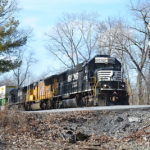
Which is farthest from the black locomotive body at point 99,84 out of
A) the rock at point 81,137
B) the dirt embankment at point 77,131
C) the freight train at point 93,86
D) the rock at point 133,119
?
the rock at point 81,137

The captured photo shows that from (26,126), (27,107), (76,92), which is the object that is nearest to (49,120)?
(26,126)

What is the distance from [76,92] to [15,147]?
14.1 metres

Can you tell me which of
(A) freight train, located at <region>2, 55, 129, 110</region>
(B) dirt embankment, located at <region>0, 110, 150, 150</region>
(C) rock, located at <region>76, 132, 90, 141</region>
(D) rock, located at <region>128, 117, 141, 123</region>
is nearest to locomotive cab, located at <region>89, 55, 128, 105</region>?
(A) freight train, located at <region>2, 55, 129, 110</region>

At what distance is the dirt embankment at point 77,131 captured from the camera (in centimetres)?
1082

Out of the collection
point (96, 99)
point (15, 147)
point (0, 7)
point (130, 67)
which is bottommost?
point (15, 147)

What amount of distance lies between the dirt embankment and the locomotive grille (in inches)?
266

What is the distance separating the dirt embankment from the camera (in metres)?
10.8

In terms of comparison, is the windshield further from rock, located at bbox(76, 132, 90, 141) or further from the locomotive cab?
rock, located at bbox(76, 132, 90, 141)

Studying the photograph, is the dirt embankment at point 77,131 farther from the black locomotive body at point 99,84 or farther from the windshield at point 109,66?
the windshield at point 109,66

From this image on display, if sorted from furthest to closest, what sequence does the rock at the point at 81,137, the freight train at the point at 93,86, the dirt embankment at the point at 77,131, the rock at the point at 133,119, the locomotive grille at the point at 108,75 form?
the locomotive grille at the point at 108,75
the freight train at the point at 93,86
the rock at the point at 133,119
the rock at the point at 81,137
the dirt embankment at the point at 77,131

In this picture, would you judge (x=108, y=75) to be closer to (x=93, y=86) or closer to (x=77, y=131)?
(x=93, y=86)

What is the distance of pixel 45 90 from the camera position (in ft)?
101

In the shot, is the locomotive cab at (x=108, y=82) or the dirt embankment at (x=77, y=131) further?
the locomotive cab at (x=108, y=82)

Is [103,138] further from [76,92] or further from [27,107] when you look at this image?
[27,107]
